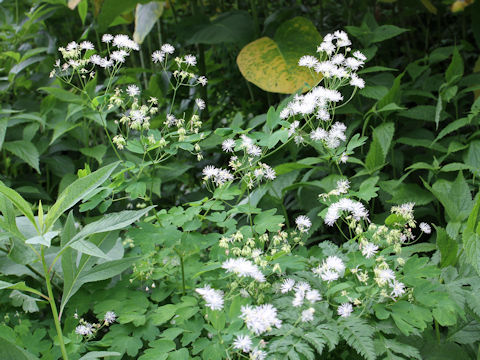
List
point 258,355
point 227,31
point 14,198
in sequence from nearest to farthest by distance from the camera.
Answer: point 258,355
point 14,198
point 227,31

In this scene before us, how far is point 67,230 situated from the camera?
0.88 meters

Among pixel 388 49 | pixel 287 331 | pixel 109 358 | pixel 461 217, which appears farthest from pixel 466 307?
pixel 388 49

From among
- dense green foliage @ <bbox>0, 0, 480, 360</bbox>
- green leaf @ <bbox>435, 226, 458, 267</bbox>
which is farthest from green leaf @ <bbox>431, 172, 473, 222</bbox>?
green leaf @ <bbox>435, 226, 458, 267</bbox>

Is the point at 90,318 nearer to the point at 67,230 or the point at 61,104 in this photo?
the point at 67,230

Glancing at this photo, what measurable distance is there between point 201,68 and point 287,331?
143 centimetres

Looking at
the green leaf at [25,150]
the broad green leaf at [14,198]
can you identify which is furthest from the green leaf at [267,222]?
the green leaf at [25,150]

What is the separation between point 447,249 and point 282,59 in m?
0.89

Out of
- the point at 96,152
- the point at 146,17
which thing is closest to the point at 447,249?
the point at 96,152

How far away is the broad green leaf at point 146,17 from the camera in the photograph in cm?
181

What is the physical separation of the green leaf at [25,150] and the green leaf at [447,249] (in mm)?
1146

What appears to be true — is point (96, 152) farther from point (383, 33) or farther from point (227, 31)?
point (383, 33)

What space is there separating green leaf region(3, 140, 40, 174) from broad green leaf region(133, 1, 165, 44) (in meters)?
0.54

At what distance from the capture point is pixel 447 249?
3.04 ft

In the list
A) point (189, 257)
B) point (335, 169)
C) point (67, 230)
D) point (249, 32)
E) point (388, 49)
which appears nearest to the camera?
point (67, 230)
